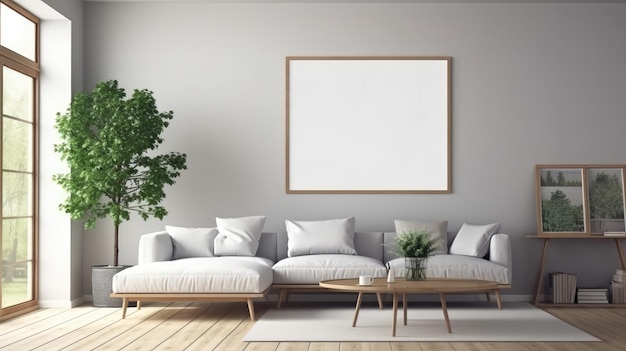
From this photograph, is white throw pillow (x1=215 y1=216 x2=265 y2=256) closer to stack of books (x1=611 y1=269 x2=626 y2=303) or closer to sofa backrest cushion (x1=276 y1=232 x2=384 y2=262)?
sofa backrest cushion (x1=276 y1=232 x2=384 y2=262)

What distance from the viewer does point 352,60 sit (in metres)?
8.36

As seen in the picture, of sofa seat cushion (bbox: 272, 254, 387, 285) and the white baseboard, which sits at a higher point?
sofa seat cushion (bbox: 272, 254, 387, 285)

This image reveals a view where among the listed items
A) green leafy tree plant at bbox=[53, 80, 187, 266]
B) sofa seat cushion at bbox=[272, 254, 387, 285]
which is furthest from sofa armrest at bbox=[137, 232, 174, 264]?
sofa seat cushion at bbox=[272, 254, 387, 285]

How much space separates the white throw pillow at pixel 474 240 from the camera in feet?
25.0

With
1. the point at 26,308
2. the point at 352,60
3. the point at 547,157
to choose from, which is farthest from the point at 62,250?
the point at 547,157

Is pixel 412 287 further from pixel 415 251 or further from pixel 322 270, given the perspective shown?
pixel 322 270

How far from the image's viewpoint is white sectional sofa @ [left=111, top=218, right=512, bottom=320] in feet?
22.2

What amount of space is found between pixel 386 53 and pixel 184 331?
370 centimetres

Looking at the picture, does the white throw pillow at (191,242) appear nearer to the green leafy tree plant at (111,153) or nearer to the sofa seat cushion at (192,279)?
the green leafy tree plant at (111,153)

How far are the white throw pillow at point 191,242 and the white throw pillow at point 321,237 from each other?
778 millimetres

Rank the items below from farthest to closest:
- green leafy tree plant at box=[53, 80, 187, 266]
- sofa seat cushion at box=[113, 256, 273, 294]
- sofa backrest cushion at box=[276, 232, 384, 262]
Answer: sofa backrest cushion at box=[276, 232, 384, 262], green leafy tree plant at box=[53, 80, 187, 266], sofa seat cushion at box=[113, 256, 273, 294]

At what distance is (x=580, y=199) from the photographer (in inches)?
320

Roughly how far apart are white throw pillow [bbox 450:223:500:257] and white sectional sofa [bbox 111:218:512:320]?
0.4 inches

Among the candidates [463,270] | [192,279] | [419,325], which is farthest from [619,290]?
[192,279]
